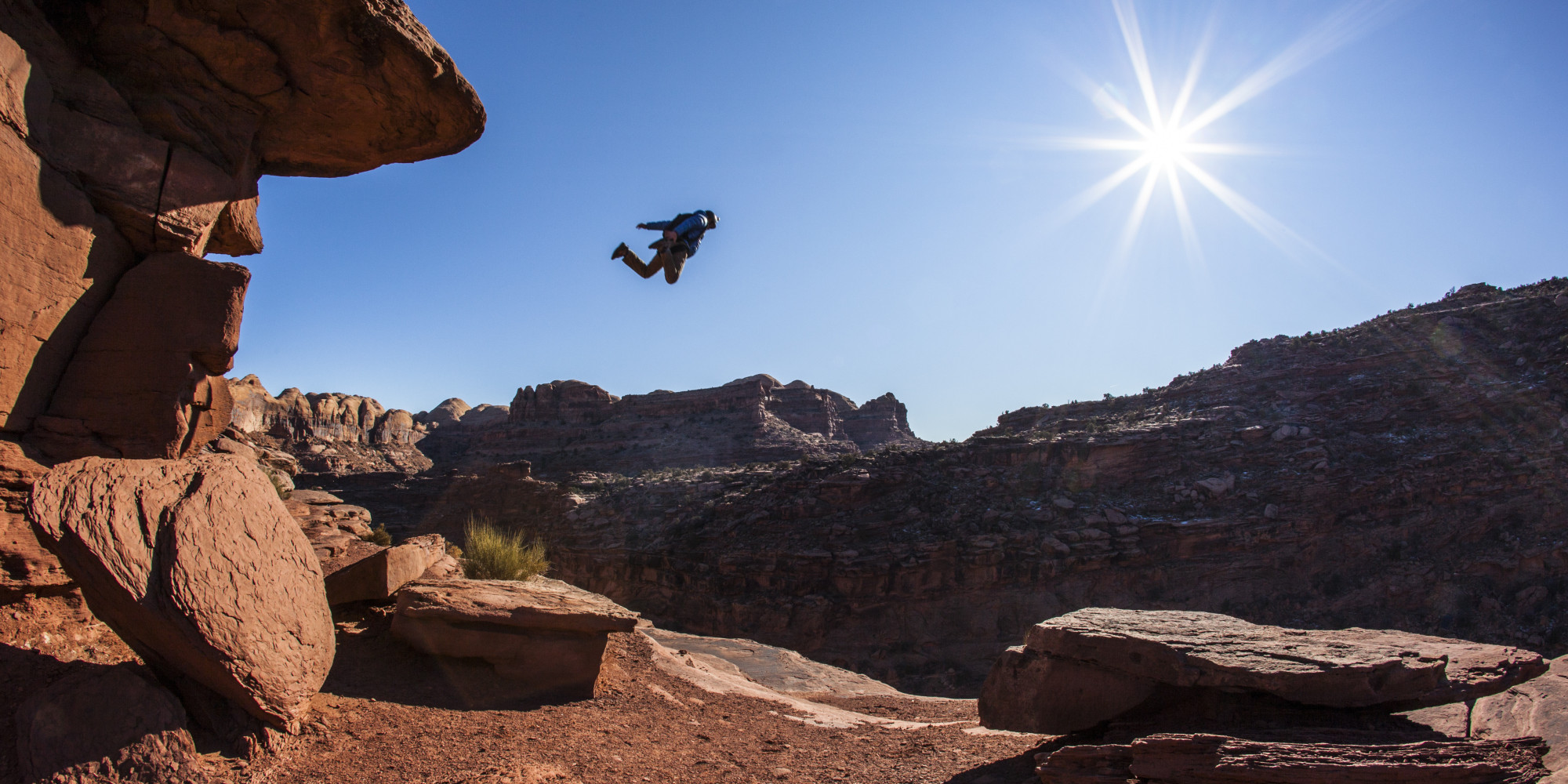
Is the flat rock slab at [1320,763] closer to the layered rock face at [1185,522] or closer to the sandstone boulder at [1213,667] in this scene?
the sandstone boulder at [1213,667]

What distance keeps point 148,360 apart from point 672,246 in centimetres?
531

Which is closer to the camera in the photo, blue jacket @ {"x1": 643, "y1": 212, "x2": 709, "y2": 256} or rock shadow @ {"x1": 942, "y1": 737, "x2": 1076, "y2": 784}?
rock shadow @ {"x1": 942, "y1": 737, "x2": 1076, "y2": 784}

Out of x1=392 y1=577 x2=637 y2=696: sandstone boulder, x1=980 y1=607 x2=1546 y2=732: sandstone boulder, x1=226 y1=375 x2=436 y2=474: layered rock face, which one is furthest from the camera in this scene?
x1=226 y1=375 x2=436 y2=474: layered rock face

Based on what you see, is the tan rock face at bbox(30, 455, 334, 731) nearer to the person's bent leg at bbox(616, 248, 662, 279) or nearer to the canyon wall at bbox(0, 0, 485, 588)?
the canyon wall at bbox(0, 0, 485, 588)

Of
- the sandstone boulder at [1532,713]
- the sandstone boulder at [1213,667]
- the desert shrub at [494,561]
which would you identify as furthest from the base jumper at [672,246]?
the sandstone boulder at [1532,713]

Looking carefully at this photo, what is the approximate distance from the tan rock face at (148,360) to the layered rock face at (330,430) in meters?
45.2

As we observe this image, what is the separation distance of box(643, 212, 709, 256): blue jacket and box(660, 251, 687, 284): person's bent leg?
0.55 feet

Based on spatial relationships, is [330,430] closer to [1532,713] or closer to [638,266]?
[638,266]

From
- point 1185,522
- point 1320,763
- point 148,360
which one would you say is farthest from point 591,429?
point 1320,763

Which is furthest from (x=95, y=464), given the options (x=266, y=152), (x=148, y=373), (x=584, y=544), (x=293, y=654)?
(x=584, y=544)

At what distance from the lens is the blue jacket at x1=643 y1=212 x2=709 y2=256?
924cm

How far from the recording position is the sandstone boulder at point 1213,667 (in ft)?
16.1

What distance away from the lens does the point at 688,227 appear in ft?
30.7

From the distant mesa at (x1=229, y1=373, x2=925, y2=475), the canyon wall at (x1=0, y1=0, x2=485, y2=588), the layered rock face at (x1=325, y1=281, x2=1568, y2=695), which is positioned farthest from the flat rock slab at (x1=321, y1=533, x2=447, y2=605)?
the distant mesa at (x1=229, y1=373, x2=925, y2=475)
